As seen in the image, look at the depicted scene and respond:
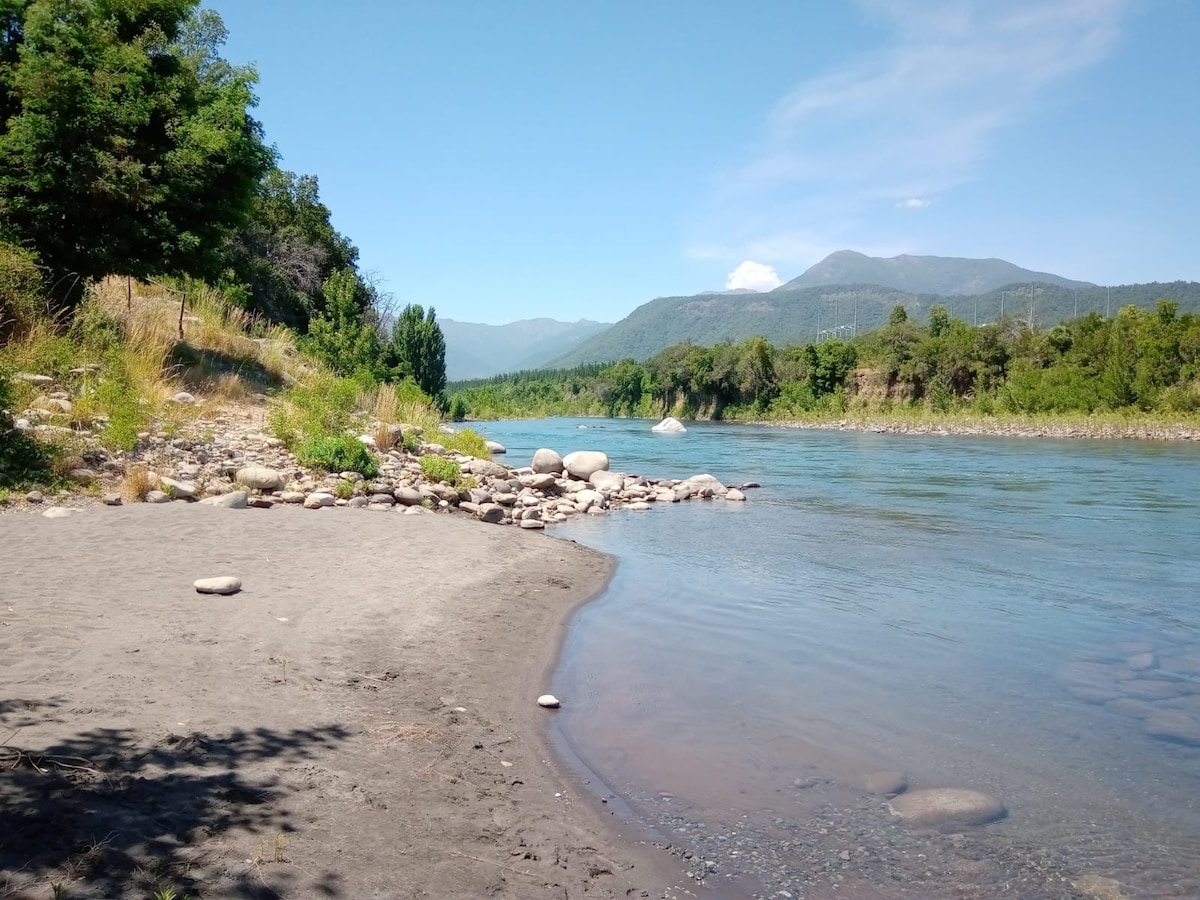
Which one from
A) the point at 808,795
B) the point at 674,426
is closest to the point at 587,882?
the point at 808,795

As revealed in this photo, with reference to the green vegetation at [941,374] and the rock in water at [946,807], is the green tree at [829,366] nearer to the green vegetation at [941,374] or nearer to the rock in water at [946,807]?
the green vegetation at [941,374]

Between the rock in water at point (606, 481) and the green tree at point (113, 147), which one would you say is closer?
the green tree at point (113, 147)

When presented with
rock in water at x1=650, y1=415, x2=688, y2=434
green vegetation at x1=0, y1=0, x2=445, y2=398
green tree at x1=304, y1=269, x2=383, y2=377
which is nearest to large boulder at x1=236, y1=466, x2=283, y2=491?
green vegetation at x1=0, y1=0, x2=445, y2=398

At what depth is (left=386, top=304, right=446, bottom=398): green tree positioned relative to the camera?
54562 mm

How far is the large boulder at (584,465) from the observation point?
77.2ft

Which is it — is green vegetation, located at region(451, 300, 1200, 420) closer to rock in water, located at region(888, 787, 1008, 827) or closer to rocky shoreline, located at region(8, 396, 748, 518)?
rocky shoreline, located at region(8, 396, 748, 518)

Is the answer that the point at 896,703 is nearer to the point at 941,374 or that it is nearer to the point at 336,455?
the point at 336,455

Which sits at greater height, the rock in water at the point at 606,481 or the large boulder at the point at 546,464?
the large boulder at the point at 546,464

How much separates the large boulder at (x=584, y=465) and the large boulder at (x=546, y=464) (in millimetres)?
268

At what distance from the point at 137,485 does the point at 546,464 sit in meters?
13.4

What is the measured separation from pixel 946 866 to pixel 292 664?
4561 mm

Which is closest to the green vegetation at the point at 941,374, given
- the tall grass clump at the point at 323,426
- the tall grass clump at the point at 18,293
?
the tall grass clump at the point at 323,426

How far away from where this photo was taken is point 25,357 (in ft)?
44.2

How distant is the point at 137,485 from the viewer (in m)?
11.3
